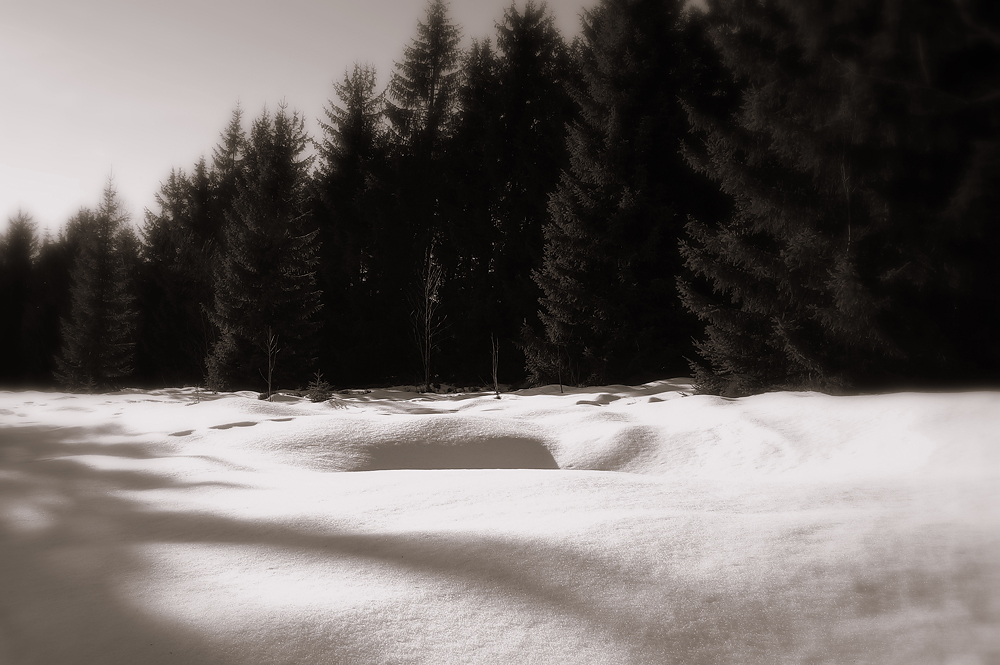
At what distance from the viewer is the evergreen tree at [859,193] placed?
4883 mm

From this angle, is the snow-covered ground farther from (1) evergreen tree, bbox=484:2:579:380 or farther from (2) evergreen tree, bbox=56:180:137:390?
(2) evergreen tree, bbox=56:180:137:390

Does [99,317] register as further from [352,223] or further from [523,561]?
[523,561]

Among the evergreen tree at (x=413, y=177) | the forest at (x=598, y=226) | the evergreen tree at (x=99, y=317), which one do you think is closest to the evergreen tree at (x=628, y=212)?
the forest at (x=598, y=226)

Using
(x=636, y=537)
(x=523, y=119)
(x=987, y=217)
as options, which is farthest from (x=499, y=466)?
(x=523, y=119)

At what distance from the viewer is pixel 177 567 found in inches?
59.7

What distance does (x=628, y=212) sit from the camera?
10266mm

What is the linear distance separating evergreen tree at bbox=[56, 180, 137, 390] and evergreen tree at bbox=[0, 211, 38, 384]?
224 inches

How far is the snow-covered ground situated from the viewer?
108 cm

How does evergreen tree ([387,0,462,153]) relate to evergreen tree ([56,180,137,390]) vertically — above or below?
above

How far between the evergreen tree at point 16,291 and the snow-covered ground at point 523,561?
23.2 metres

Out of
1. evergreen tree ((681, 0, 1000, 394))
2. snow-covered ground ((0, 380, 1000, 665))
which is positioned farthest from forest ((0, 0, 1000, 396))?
snow-covered ground ((0, 380, 1000, 665))

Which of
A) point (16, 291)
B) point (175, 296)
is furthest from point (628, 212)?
point (16, 291)

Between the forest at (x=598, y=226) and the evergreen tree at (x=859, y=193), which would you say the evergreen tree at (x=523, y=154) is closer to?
the forest at (x=598, y=226)

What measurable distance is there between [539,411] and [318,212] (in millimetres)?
14251
